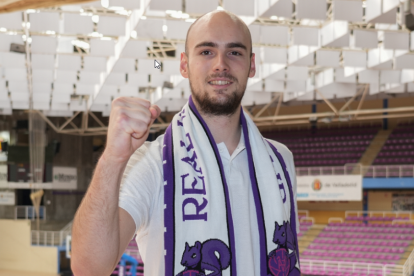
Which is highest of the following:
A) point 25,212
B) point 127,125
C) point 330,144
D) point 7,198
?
point 330,144

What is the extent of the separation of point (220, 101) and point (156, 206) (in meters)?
0.48

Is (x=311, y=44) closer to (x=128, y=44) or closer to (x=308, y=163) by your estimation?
(x=128, y=44)

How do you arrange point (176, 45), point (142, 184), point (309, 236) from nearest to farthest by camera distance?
1. point (142, 184)
2. point (176, 45)
3. point (309, 236)

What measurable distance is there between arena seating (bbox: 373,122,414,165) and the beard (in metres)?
22.7

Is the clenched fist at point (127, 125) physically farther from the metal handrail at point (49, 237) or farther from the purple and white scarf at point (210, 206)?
the metal handrail at point (49, 237)

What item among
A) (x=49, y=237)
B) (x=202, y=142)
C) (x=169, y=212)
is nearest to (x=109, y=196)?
(x=169, y=212)

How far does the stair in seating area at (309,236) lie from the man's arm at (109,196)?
20.5 meters

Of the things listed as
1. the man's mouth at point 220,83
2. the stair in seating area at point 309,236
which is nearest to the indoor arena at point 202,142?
the man's mouth at point 220,83

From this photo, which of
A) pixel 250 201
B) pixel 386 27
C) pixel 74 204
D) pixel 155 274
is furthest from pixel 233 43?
pixel 74 204

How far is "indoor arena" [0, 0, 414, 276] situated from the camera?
75.9 inches

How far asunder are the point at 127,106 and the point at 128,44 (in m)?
11.5

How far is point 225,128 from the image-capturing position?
2287mm

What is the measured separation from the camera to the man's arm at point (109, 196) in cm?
156

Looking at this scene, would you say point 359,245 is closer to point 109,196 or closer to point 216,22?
point 216,22
